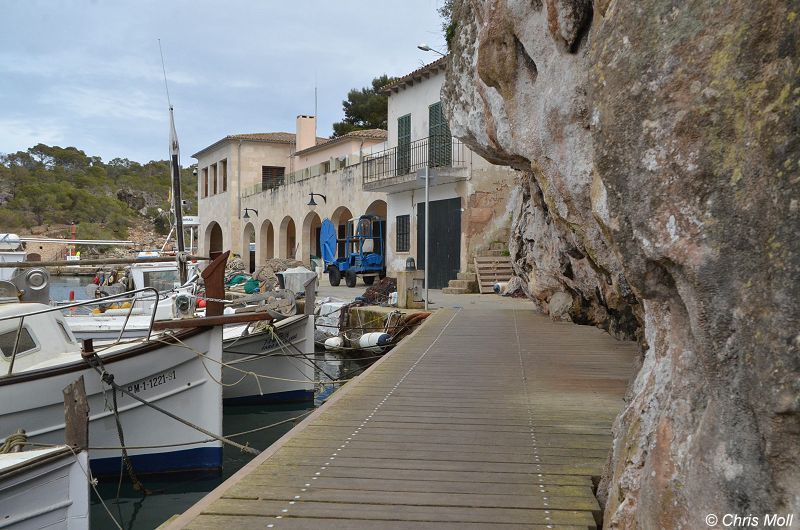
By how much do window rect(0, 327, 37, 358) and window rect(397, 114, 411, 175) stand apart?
56.1ft

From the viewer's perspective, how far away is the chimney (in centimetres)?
3694

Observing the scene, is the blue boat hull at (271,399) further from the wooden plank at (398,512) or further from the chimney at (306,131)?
the chimney at (306,131)

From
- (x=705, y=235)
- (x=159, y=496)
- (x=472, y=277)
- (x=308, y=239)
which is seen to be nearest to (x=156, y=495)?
(x=159, y=496)

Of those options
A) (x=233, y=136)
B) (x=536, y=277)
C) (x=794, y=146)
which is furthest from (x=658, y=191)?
(x=233, y=136)

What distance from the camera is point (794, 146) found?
6.68 ft

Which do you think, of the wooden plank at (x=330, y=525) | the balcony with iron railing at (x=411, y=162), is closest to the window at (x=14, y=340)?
the wooden plank at (x=330, y=525)

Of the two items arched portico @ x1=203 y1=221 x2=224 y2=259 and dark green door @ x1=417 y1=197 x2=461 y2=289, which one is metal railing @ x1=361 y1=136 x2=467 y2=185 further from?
arched portico @ x1=203 y1=221 x2=224 y2=259

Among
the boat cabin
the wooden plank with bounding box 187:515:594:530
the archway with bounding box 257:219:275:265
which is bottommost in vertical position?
the wooden plank with bounding box 187:515:594:530

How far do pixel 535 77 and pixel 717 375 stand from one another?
4.58 metres

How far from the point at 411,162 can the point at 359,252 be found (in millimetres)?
3590

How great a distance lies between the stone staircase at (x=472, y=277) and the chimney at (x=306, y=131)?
57.2 ft

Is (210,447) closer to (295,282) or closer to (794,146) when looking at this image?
(295,282)

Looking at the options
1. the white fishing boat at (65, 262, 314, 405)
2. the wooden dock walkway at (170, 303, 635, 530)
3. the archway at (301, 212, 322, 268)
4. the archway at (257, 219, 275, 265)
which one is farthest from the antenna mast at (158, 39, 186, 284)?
the archway at (257, 219, 275, 265)

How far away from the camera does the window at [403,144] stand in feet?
82.4
